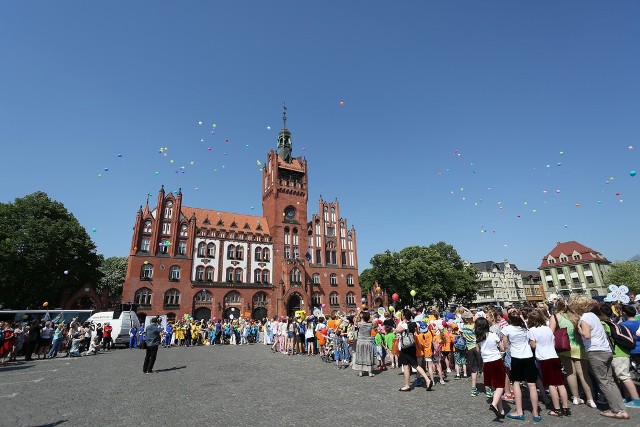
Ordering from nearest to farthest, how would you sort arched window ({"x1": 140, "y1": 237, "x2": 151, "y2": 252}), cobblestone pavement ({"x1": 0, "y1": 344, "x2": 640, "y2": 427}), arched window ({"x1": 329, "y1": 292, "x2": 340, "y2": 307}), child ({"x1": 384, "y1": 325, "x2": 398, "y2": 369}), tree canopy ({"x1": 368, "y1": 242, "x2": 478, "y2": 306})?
cobblestone pavement ({"x1": 0, "y1": 344, "x2": 640, "y2": 427})
child ({"x1": 384, "y1": 325, "x2": 398, "y2": 369})
arched window ({"x1": 140, "y1": 237, "x2": 151, "y2": 252})
arched window ({"x1": 329, "y1": 292, "x2": 340, "y2": 307})
tree canopy ({"x1": 368, "y1": 242, "x2": 478, "y2": 306})

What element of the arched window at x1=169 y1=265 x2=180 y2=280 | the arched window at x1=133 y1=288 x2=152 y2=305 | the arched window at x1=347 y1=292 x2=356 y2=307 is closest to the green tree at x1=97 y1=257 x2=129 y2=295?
the arched window at x1=133 y1=288 x2=152 y2=305

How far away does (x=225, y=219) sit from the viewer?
52969 mm

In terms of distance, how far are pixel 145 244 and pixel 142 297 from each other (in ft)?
22.9

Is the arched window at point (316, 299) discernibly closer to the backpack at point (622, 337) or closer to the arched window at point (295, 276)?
the arched window at point (295, 276)

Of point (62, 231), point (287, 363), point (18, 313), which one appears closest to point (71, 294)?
point (62, 231)

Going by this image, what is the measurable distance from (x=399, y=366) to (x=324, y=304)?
3935 cm

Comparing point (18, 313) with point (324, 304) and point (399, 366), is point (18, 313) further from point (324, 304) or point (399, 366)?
point (324, 304)

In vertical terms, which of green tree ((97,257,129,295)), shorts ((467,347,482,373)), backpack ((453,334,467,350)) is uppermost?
green tree ((97,257,129,295))

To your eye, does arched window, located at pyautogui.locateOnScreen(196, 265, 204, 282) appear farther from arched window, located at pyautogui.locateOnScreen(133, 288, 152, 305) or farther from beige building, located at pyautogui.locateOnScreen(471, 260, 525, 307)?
beige building, located at pyautogui.locateOnScreen(471, 260, 525, 307)

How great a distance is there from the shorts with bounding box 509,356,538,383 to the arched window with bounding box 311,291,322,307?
45.8 meters

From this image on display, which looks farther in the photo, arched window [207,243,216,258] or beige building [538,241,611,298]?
beige building [538,241,611,298]

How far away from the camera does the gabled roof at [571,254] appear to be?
65062 millimetres

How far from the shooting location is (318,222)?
55094 millimetres

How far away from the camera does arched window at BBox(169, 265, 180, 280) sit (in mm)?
43125
